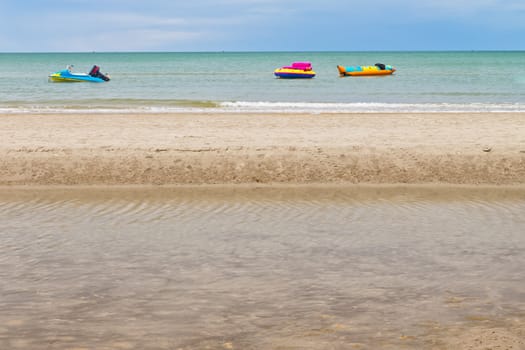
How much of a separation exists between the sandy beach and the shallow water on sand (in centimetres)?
92

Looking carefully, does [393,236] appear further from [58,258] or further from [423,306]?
[58,258]

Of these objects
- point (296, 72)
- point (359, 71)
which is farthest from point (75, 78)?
point (359, 71)

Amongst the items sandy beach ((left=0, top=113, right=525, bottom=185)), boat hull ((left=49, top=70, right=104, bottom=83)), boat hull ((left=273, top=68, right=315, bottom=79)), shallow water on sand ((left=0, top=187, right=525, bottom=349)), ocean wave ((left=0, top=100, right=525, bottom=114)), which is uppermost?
boat hull ((left=273, top=68, right=315, bottom=79))

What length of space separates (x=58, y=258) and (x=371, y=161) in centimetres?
639

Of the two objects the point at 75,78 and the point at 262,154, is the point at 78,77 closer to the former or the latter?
the point at 75,78

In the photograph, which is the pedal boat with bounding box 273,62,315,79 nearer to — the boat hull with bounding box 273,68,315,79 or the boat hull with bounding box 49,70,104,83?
the boat hull with bounding box 273,68,315,79

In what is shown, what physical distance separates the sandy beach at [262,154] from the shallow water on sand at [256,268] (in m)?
0.92

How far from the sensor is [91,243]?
7.23 metres

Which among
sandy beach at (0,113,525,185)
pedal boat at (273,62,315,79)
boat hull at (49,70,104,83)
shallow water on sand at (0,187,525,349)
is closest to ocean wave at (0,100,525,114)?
sandy beach at (0,113,525,185)

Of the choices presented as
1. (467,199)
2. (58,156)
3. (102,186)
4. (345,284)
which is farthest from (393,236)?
(58,156)

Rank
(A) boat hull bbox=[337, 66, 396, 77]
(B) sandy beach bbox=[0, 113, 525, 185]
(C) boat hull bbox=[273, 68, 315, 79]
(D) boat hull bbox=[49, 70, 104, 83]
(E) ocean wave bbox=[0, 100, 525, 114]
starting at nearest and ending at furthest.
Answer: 1. (B) sandy beach bbox=[0, 113, 525, 185]
2. (E) ocean wave bbox=[0, 100, 525, 114]
3. (D) boat hull bbox=[49, 70, 104, 83]
4. (C) boat hull bbox=[273, 68, 315, 79]
5. (A) boat hull bbox=[337, 66, 396, 77]

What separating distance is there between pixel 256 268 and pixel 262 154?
5.75 meters

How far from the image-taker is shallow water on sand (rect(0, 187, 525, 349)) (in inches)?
185

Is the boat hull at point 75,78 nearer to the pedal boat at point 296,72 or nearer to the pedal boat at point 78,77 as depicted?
the pedal boat at point 78,77
